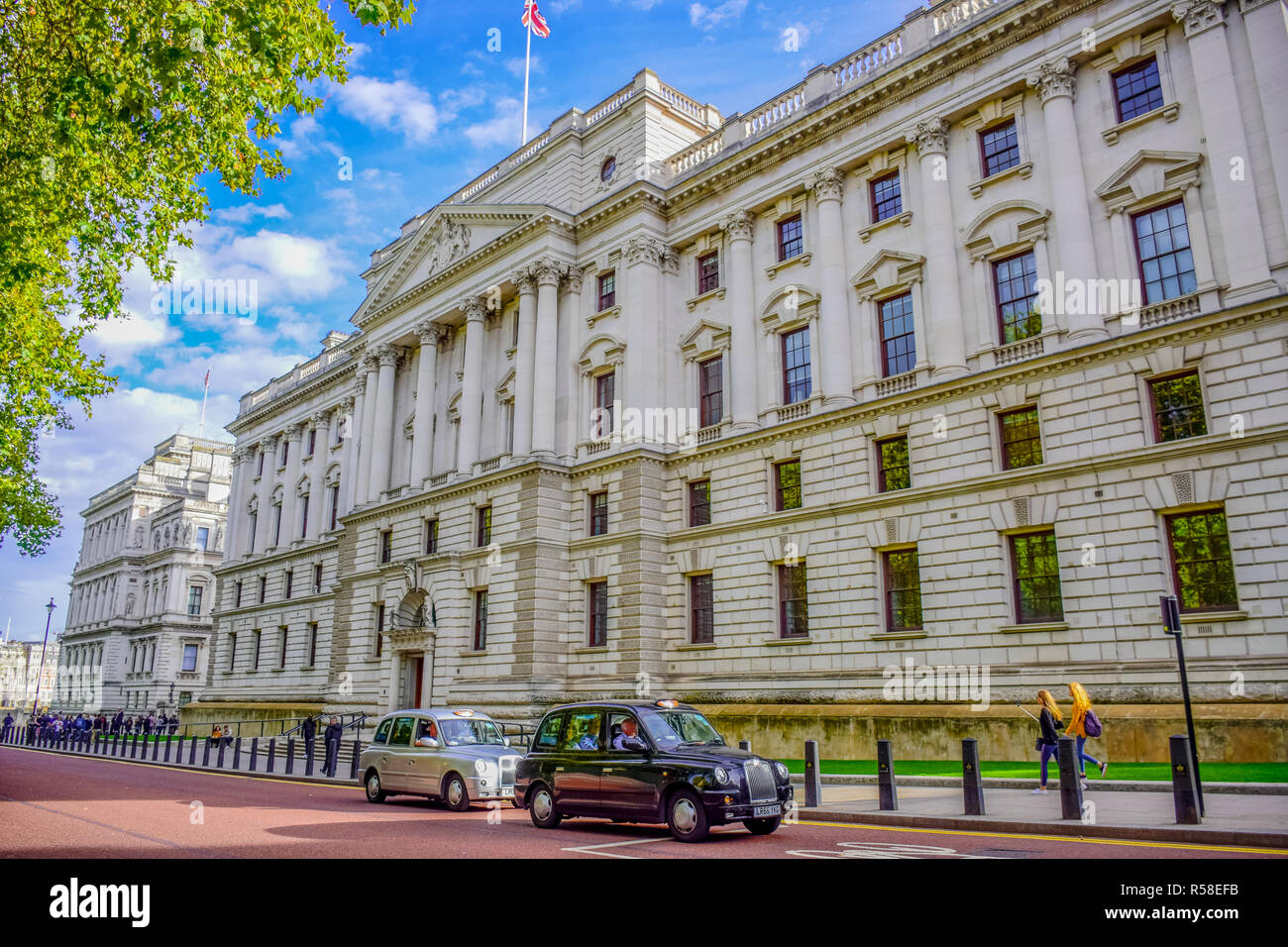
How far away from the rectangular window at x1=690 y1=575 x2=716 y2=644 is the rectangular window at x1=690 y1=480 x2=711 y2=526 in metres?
2.03

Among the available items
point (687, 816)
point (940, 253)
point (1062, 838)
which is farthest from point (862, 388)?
point (687, 816)

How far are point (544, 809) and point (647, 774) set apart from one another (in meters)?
2.33

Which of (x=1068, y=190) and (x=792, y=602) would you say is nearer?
(x=1068, y=190)

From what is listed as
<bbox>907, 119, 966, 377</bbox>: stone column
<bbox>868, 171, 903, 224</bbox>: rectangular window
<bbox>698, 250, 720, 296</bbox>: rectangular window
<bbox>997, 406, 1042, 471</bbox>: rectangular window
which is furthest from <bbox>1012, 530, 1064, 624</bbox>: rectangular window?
<bbox>698, 250, 720, 296</bbox>: rectangular window

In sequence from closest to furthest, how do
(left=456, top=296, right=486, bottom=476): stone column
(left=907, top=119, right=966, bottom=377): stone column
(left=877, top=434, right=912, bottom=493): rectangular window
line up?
(left=907, top=119, right=966, bottom=377): stone column, (left=877, top=434, right=912, bottom=493): rectangular window, (left=456, top=296, right=486, bottom=476): stone column

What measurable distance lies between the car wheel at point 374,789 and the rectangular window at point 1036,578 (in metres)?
Answer: 16.2

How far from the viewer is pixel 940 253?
87.5 ft

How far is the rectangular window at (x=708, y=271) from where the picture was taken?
34281 mm

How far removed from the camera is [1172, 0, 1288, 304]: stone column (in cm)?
2050

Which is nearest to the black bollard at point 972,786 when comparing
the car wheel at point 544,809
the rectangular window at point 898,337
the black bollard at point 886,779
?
the black bollard at point 886,779

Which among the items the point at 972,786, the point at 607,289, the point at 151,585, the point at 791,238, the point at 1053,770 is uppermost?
the point at 607,289

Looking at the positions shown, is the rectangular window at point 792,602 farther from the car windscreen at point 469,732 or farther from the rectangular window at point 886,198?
the car windscreen at point 469,732

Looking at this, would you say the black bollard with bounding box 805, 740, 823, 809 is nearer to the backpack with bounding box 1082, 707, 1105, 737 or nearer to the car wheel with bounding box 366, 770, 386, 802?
the backpack with bounding box 1082, 707, 1105, 737

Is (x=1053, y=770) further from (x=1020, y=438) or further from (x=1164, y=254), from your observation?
(x=1164, y=254)
